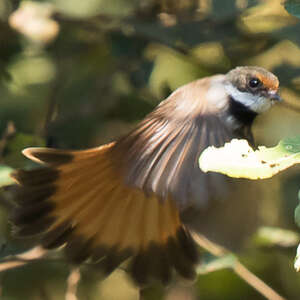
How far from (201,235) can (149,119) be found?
656 millimetres

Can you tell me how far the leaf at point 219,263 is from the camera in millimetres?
3055

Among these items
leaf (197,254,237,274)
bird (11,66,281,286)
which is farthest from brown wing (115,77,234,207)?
leaf (197,254,237,274)

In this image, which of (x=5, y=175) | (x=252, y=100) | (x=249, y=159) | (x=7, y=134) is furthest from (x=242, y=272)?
(x=249, y=159)

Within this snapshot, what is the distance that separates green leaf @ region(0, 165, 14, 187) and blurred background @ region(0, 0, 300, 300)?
38 cm

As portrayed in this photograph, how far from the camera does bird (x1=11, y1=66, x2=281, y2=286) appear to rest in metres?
2.56

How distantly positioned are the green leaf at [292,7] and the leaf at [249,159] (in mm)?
411

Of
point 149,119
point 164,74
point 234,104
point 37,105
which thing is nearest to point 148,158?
point 149,119

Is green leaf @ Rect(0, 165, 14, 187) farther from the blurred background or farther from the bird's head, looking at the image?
the bird's head

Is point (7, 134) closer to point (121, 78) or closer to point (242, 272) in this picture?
point (121, 78)

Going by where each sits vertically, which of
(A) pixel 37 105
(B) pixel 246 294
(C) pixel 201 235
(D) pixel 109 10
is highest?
(D) pixel 109 10

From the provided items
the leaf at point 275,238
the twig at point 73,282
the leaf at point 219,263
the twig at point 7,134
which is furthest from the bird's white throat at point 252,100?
the twig at point 73,282

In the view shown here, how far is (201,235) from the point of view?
3209 millimetres

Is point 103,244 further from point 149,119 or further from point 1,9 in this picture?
point 1,9

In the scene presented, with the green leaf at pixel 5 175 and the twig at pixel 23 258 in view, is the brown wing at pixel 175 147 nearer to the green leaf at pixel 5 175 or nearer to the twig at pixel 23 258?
the green leaf at pixel 5 175
